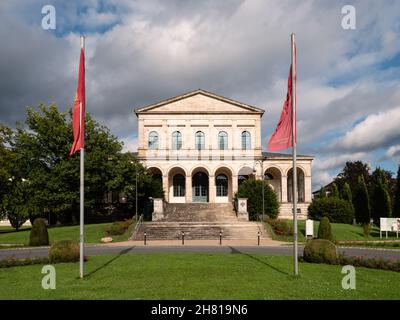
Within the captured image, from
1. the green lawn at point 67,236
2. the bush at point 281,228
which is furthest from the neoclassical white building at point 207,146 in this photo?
the green lawn at point 67,236

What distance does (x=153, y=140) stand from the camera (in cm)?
5225

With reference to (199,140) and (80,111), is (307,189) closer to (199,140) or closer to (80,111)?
(199,140)

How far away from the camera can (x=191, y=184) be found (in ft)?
169

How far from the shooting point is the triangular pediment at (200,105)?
5234cm

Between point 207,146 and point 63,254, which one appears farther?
point 207,146

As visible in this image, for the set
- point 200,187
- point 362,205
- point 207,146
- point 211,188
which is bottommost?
point 362,205

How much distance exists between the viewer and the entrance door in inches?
2085

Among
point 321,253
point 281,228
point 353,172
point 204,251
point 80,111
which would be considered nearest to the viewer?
point 80,111

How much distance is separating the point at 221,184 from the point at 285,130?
4114 centimetres

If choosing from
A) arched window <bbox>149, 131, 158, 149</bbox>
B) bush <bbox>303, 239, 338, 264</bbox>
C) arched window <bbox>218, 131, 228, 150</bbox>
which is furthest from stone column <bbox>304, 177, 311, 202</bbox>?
bush <bbox>303, 239, 338, 264</bbox>

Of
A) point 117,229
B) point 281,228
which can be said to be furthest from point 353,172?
point 117,229

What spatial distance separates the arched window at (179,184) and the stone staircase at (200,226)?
8.23m

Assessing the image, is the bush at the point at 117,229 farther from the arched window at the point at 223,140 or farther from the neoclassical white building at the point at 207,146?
the arched window at the point at 223,140

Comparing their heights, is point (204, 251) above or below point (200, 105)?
Answer: below
